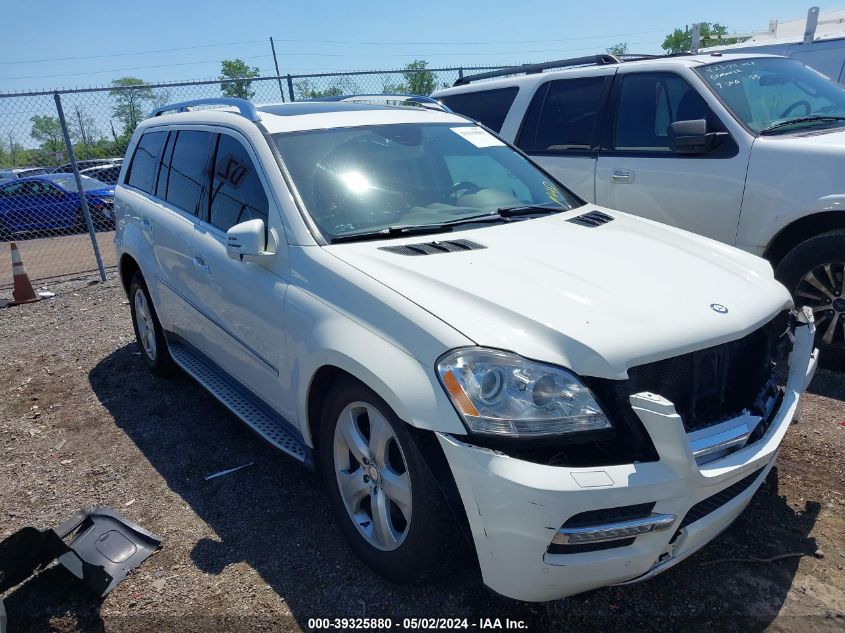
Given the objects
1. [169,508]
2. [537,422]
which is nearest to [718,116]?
[537,422]

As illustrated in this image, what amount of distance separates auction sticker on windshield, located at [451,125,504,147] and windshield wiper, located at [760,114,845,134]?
1894mm

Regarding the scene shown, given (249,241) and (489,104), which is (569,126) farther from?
(249,241)

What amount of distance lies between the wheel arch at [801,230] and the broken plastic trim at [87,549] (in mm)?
4090

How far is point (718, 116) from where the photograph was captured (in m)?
4.52

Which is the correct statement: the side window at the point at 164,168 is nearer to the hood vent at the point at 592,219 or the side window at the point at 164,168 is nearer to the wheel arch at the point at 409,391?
the wheel arch at the point at 409,391

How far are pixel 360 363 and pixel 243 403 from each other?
1420 mm

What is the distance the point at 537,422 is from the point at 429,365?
389 mm

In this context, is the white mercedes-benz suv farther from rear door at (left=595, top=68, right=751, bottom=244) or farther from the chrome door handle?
the chrome door handle

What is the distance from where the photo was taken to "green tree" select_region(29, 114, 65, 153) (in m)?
8.50

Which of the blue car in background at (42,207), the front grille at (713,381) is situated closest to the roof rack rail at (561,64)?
the front grille at (713,381)

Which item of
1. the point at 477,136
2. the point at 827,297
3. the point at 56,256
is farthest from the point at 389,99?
the point at 56,256

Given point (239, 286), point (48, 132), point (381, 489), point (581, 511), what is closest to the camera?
point (581, 511)

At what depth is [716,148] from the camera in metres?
4.48

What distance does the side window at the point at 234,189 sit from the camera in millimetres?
3209
